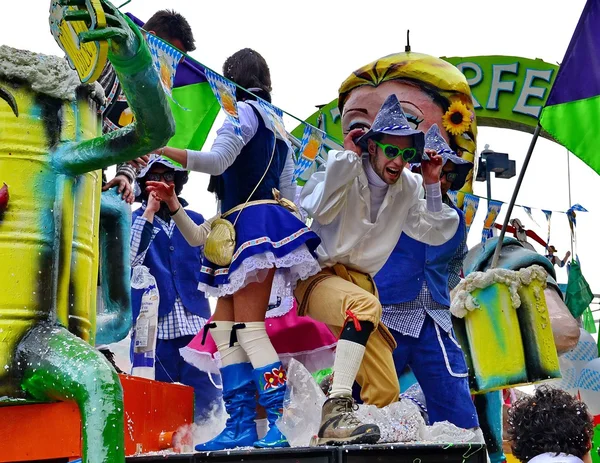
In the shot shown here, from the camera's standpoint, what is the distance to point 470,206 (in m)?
7.50

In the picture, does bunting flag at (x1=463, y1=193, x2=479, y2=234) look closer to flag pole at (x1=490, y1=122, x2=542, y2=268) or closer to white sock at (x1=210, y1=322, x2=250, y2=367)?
flag pole at (x1=490, y1=122, x2=542, y2=268)

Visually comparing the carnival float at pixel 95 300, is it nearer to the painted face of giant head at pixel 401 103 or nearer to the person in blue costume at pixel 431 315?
the person in blue costume at pixel 431 315

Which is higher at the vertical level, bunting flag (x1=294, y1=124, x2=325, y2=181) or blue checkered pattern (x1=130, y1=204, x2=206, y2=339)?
bunting flag (x1=294, y1=124, x2=325, y2=181)

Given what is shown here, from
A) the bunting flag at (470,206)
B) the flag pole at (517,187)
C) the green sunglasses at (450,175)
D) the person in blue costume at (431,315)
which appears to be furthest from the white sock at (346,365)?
the bunting flag at (470,206)

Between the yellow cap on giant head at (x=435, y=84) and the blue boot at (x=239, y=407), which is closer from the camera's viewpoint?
the blue boot at (x=239, y=407)

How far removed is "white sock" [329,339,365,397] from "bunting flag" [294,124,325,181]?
1489 millimetres

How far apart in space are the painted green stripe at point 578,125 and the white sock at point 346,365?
1832mm

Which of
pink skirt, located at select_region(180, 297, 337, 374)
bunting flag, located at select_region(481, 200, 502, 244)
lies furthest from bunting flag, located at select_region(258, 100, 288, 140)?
bunting flag, located at select_region(481, 200, 502, 244)

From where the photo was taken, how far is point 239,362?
139 inches

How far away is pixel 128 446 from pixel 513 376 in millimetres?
1998

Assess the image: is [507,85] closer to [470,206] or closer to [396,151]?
[470,206]

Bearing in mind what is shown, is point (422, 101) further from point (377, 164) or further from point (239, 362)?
point (239, 362)

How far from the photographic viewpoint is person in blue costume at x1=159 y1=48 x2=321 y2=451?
3.45 m

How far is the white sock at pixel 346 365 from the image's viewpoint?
3.23m
